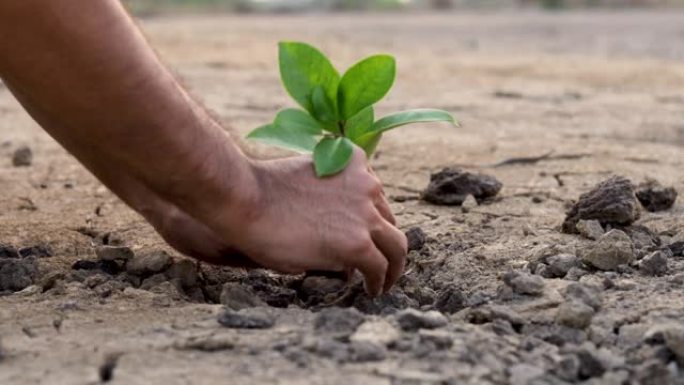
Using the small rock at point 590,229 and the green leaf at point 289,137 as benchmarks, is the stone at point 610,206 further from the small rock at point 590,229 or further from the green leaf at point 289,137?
the green leaf at point 289,137

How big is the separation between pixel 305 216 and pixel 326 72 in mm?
289

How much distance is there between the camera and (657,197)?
8.30 feet

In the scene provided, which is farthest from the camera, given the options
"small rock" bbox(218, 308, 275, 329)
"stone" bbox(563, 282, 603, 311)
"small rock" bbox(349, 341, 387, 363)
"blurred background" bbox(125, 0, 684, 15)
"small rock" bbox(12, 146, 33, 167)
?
"blurred background" bbox(125, 0, 684, 15)

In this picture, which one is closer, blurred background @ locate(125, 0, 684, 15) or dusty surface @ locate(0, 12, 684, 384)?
dusty surface @ locate(0, 12, 684, 384)

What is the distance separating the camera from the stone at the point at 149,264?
204 cm

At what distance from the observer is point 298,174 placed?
1.87 meters

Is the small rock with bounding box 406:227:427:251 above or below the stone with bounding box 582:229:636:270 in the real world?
below

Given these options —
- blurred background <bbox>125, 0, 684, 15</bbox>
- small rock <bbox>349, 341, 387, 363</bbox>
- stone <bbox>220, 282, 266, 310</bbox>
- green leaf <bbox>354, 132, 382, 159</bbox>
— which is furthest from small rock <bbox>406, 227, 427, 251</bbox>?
blurred background <bbox>125, 0, 684, 15</bbox>

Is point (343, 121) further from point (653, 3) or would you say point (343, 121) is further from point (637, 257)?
point (653, 3)

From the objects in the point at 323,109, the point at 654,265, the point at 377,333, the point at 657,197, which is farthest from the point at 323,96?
the point at 657,197

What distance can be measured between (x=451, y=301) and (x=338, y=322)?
0.32 metres

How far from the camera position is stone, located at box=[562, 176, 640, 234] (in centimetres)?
228

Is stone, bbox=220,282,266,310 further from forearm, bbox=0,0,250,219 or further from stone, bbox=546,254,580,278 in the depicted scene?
stone, bbox=546,254,580,278

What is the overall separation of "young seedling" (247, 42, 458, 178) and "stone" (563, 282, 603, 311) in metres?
0.34
